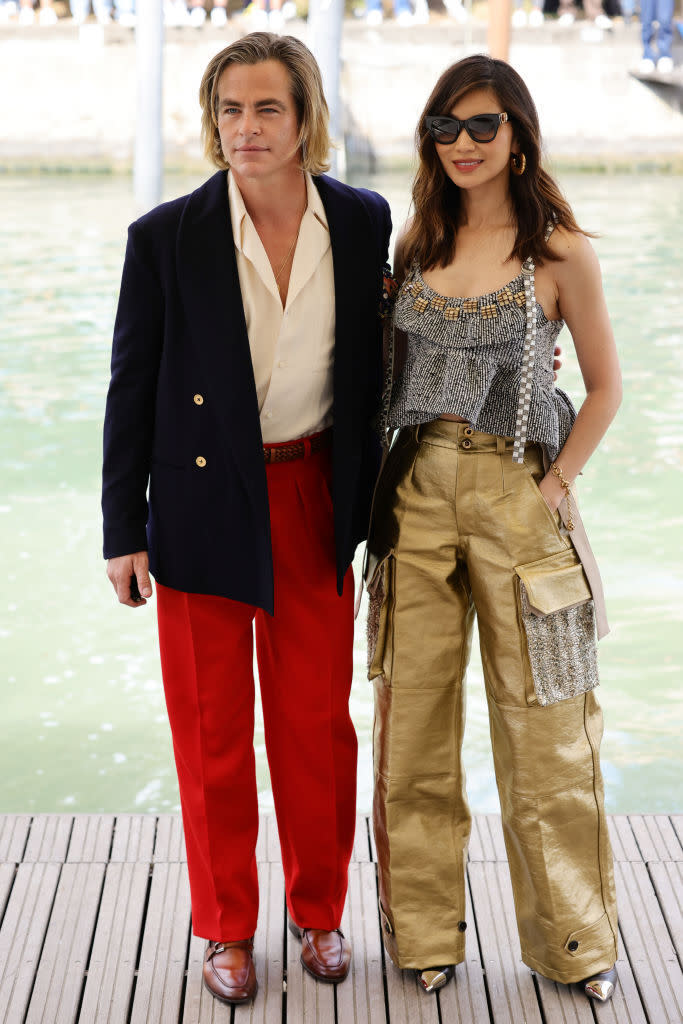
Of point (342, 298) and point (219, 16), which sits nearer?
point (342, 298)

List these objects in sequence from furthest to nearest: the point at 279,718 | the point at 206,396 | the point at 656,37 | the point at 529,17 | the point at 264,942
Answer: the point at 529,17
the point at 656,37
the point at 264,942
the point at 279,718
the point at 206,396

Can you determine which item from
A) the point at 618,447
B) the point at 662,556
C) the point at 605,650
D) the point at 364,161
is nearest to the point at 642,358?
the point at 618,447

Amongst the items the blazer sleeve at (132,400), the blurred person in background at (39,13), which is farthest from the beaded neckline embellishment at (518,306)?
the blurred person in background at (39,13)

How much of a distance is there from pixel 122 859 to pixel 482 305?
148 centimetres

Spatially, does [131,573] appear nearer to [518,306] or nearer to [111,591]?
[518,306]

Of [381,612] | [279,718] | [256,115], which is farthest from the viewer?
[279,718]

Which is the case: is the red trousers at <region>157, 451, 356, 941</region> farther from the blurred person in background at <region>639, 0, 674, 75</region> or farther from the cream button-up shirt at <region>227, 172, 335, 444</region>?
the blurred person in background at <region>639, 0, 674, 75</region>

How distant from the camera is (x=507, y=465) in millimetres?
2104

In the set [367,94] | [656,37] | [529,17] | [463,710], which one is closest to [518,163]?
[463,710]

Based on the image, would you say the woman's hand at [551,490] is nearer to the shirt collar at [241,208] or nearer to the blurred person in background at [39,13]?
the shirt collar at [241,208]

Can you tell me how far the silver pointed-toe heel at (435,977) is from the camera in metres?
2.31

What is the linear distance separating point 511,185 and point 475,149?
0.12 meters

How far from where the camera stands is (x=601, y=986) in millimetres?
2270

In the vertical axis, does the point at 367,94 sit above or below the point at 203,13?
below
